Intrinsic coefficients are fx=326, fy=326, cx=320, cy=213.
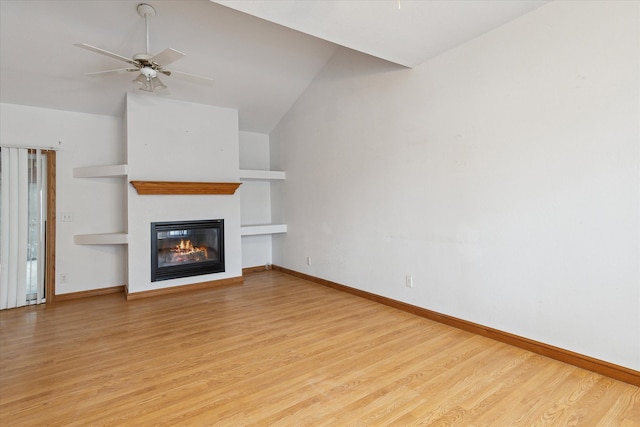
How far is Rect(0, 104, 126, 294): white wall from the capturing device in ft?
14.0

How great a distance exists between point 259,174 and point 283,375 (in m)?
3.71

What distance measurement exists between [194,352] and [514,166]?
312 cm

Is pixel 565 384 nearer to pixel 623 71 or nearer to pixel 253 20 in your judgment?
pixel 623 71

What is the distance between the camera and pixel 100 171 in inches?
172

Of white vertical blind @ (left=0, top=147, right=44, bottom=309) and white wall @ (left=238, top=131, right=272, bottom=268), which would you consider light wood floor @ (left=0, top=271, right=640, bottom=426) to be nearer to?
white vertical blind @ (left=0, top=147, right=44, bottom=309)

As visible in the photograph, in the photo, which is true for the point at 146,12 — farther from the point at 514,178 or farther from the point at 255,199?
the point at 514,178

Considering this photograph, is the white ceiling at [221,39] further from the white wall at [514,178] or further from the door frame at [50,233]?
the door frame at [50,233]

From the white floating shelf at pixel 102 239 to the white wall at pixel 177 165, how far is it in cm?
10

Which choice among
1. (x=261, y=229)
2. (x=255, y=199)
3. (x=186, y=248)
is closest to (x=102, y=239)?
(x=186, y=248)

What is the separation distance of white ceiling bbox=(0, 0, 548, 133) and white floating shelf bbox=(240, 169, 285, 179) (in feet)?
3.39

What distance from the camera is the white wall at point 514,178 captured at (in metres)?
2.22

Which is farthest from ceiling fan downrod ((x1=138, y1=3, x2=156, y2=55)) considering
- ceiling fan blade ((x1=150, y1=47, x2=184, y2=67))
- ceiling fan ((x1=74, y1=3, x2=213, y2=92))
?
ceiling fan blade ((x1=150, y1=47, x2=184, y2=67))

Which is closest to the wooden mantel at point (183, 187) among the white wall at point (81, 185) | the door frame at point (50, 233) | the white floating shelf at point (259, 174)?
the white floating shelf at point (259, 174)

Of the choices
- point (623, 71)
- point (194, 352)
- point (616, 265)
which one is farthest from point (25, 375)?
point (623, 71)
